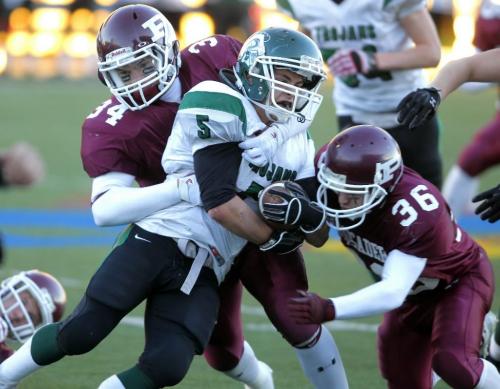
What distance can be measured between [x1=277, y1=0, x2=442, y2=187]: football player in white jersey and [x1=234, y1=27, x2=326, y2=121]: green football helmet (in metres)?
A: 1.41

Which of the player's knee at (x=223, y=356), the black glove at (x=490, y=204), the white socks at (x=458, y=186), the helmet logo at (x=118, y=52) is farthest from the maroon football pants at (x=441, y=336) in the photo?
the white socks at (x=458, y=186)

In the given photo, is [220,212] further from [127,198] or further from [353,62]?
[353,62]

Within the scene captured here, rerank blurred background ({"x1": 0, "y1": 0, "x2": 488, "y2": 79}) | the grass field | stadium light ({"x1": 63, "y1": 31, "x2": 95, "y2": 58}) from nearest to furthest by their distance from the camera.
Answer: the grass field, blurred background ({"x1": 0, "y1": 0, "x2": 488, "y2": 79}), stadium light ({"x1": 63, "y1": 31, "x2": 95, "y2": 58})

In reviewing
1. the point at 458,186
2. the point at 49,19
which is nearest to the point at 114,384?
the point at 458,186

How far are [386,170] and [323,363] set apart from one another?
30.4 inches

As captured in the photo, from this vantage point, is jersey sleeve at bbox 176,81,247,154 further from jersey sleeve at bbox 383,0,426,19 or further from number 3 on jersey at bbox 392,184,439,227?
jersey sleeve at bbox 383,0,426,19

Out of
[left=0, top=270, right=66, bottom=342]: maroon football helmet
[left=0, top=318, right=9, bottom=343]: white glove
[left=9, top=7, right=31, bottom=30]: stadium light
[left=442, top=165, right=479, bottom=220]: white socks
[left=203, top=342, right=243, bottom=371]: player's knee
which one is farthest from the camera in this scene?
[left=9, top=7, right=31, bottom=30]: stadium light

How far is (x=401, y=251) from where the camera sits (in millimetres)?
4078

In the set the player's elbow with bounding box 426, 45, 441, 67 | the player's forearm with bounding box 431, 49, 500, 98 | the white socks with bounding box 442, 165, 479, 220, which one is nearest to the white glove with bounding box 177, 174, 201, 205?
the player's forearm with bounding box 431, 49, 500, 98

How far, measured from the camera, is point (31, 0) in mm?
19766

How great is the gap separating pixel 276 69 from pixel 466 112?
1292 cm

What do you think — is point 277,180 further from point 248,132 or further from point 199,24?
point 199,24

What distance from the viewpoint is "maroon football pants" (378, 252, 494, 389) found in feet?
13.4

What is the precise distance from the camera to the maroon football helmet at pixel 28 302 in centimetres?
489
